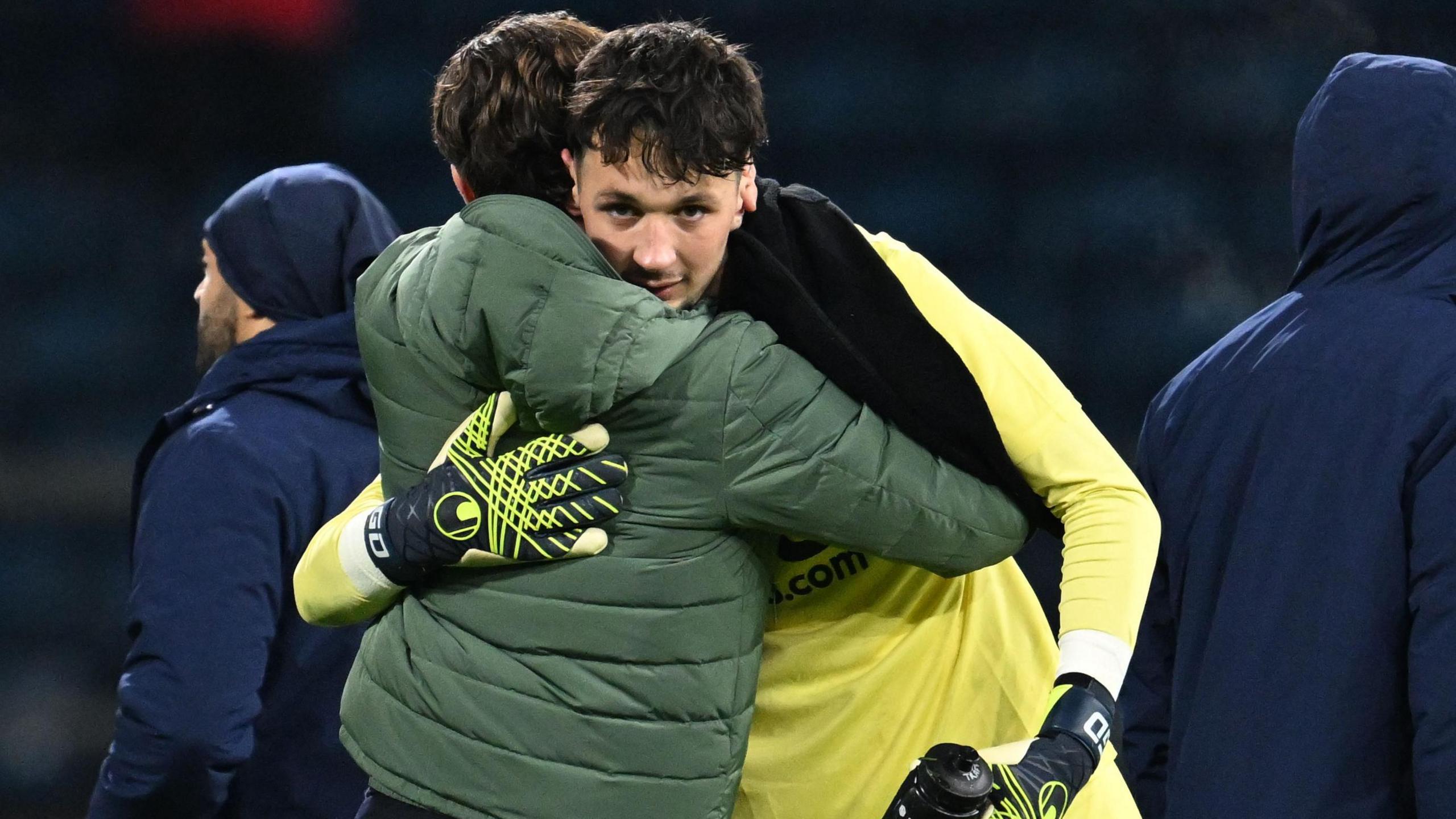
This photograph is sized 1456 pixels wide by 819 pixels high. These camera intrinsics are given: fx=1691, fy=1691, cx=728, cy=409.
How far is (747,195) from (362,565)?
1.43ft

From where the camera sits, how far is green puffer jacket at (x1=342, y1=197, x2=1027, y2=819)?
4.09ft

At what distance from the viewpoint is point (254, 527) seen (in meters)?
1.85

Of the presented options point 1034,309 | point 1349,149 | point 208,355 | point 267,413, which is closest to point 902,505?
point 1349,149

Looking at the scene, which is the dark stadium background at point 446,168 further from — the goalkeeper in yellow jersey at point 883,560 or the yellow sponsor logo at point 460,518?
the yellow sponsor logo at point 460,518

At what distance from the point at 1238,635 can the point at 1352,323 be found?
0.32 metres

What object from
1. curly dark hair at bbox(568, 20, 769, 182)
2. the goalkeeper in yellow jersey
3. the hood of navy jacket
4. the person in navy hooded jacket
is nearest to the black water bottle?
the goalkeeper in yellow jersey

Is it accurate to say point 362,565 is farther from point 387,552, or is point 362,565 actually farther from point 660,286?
point 660,286

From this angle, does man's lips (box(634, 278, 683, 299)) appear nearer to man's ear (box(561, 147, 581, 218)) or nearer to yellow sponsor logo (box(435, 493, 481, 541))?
man's ear (box(561, 147, 581, 218))

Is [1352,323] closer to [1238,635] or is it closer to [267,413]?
[1238,635]

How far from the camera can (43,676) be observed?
12.0ft

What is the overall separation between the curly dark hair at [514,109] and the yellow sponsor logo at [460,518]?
0.28 m

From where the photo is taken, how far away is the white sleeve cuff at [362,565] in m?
1.36

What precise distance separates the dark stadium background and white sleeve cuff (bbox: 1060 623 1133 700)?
2335 mm

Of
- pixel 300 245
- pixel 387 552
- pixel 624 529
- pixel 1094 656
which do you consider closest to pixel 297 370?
pixel 300 245
